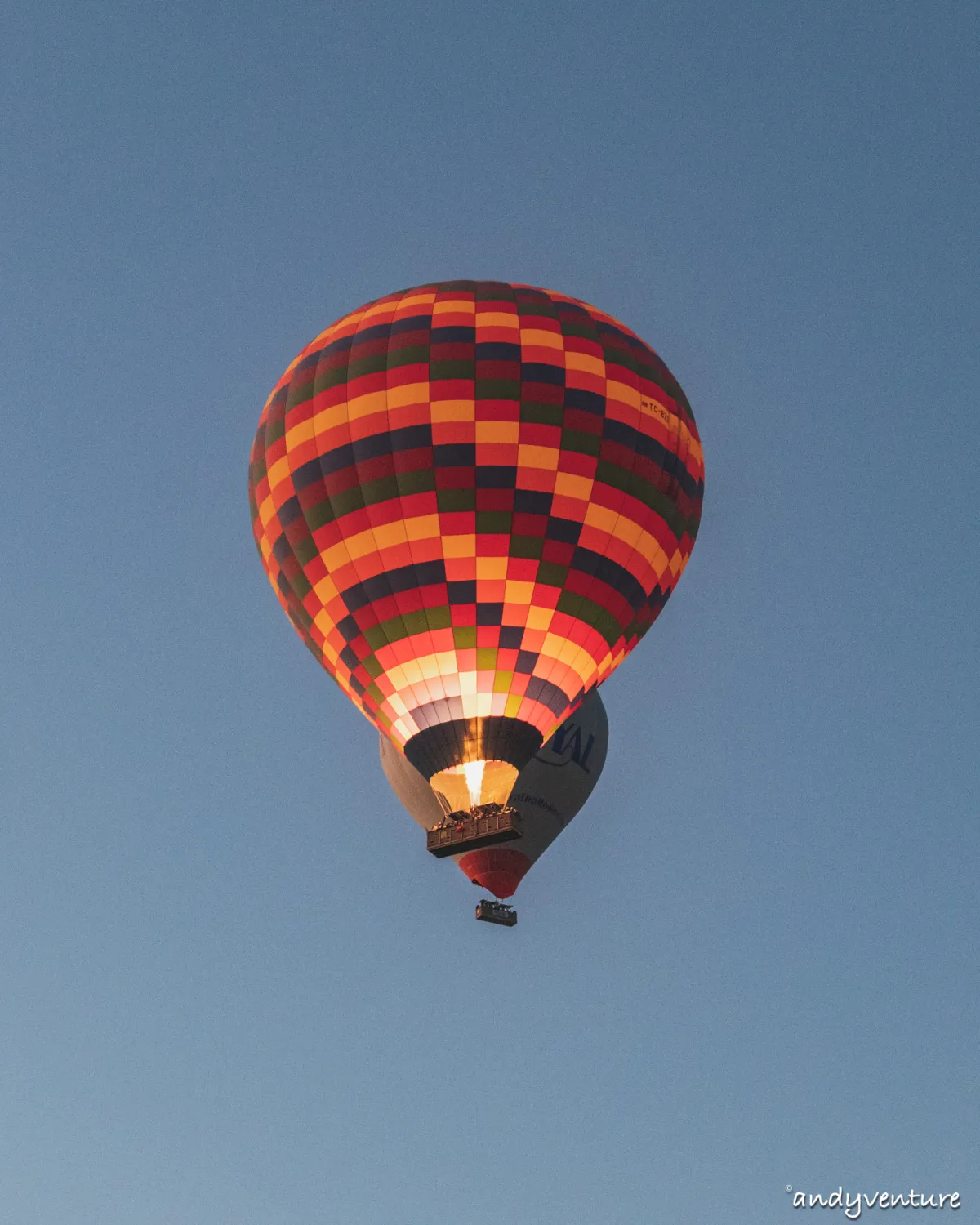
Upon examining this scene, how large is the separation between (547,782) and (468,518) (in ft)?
24.5

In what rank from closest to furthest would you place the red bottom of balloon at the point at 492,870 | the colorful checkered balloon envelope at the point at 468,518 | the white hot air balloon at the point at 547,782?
the colorful checkered balloon envelope at the point at 468,518 → the red bottom of balloon at the point at 492,870 → the white hot air balloon at the point at 547,782

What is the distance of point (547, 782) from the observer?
25.0 m

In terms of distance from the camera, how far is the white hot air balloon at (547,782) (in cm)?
2455

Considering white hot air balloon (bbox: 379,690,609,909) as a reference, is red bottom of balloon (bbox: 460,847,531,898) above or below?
below

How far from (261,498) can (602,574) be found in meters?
3.96

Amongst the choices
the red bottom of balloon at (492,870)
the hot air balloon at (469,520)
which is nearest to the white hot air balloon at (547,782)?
the red bottom of balloon at (492,870)

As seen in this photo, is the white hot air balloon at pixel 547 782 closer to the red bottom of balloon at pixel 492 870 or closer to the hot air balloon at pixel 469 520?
the red bottom of balloon at pixel 492 870

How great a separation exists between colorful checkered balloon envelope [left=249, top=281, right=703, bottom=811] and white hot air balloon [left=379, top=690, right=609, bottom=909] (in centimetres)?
520

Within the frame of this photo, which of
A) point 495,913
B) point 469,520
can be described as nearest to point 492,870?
point 495,913

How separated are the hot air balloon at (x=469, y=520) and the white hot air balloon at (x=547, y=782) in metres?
5.20

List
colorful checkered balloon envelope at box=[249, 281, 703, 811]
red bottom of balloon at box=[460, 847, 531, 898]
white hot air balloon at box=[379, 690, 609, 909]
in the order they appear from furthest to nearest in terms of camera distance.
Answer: white hot air balloon at box=[379, 690, 609, 909]
red bottom of balloon at box=[460, 847, 531, 898]
colorful checkered balloon envelope at box=[249, 281, 703, 811]

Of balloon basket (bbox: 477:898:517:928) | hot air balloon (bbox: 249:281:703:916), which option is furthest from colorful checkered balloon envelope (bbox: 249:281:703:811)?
balloon basket (bbox: 477:898:517:928)

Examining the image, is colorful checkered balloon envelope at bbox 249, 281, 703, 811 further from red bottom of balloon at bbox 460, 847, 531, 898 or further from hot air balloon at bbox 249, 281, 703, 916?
red bottom of balloon at bbox 460, 847, 531, 898

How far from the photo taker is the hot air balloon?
1833cm
